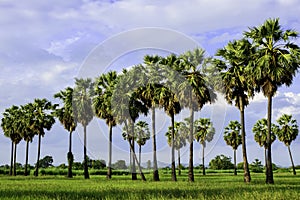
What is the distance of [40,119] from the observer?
7881 centimetres

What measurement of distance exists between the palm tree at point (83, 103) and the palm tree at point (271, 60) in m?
32.0

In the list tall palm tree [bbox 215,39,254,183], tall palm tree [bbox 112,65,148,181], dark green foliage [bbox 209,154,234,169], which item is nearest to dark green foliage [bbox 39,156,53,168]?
dark green foliage [bbox 209,154,234,169]

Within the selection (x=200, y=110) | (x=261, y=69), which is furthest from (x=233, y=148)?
(x=261, y=69)

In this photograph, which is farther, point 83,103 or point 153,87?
point 83,103

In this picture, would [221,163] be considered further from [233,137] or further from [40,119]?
[40,119]

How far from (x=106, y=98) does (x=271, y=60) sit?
87.4ft

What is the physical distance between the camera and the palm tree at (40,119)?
78938 millimetres

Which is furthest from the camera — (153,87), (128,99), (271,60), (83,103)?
(83,103)

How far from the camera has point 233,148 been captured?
96812 mm

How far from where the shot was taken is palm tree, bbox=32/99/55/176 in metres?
78.9

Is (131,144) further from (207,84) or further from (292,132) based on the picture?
(292,132)

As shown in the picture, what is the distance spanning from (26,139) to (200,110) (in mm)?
47963

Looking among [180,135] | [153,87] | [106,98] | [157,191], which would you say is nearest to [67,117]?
[106,98]

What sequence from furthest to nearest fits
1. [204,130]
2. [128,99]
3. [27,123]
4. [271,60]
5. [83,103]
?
[204,130] → [27,123] → [83,103] → [128,99] → [271,60]
